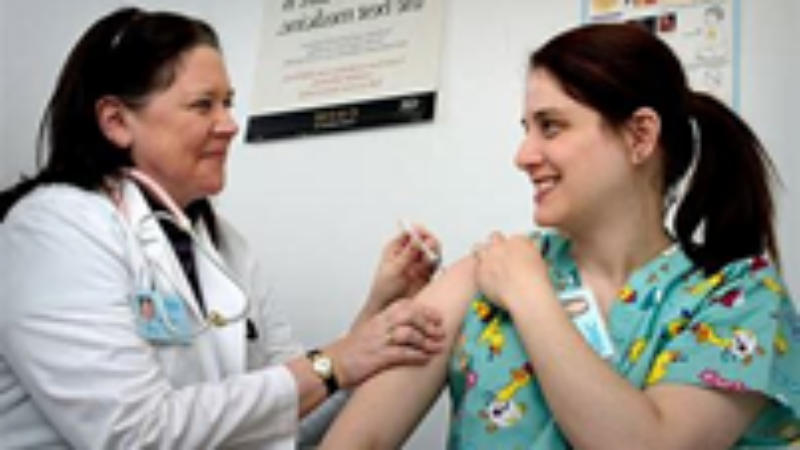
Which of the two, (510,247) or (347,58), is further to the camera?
(347,58)

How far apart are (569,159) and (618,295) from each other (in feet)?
0.74

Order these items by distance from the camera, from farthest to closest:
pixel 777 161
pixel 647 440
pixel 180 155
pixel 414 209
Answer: pixel 414 209, pixel 777 161, pixel 180 155, pixel 647 440

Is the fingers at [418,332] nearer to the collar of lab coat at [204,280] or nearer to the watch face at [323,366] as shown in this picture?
the watch face at [323,366]

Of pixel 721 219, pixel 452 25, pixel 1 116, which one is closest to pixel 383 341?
pixel 721 219

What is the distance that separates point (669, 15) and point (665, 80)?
2.07 feet

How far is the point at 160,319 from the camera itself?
3.98ft

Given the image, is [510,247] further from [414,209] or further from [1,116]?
[1,116]

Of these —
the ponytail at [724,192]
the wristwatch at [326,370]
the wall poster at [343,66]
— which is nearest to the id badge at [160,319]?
the wristwatch at [326,370]

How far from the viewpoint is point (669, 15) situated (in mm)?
1706

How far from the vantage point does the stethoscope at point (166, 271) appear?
1.22m

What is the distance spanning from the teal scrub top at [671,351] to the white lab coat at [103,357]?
1.10 feet

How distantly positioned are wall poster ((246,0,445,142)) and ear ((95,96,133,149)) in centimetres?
80

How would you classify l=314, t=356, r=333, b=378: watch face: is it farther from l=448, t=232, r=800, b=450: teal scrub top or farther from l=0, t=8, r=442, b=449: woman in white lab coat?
l=448, t=232, r=800, b=450: teal scrub top

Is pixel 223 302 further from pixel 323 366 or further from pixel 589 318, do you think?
pixel 589 318
